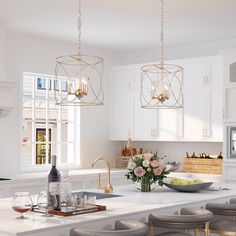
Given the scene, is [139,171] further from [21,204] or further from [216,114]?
[216,114]

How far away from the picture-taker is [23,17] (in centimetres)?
614

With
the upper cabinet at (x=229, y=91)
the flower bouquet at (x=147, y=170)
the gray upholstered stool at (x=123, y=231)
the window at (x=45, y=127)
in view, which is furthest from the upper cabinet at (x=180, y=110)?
the gray upholstered stool at (x=123, y=231)

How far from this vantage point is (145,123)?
313 inches

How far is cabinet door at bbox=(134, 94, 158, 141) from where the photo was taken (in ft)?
25.8

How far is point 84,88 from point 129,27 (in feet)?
8.29

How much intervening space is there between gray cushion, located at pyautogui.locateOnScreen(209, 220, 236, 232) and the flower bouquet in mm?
648

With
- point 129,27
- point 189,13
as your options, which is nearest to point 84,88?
point 189,13

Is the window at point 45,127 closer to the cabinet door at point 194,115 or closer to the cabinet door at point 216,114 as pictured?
the cabinet door at point 194,115

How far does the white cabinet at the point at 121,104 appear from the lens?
319 inches

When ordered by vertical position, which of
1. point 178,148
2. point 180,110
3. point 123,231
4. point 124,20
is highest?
point 124,20

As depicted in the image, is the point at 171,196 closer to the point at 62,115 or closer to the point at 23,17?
the point at 23,17

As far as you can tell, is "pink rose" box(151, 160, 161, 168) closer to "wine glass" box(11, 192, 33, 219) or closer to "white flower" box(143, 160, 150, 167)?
"white flower" box(143, 160, 150, 167)

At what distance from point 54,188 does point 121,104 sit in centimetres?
472

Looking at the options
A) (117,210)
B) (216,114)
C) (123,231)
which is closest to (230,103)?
(216,114)
